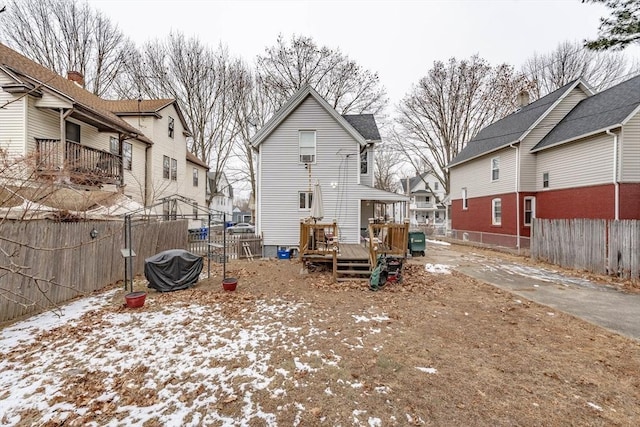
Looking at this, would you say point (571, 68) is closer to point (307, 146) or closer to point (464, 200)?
point (464, 200)

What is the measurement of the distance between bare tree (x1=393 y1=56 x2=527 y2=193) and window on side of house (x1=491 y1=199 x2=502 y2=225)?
10076mm

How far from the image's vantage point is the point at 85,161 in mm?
12305

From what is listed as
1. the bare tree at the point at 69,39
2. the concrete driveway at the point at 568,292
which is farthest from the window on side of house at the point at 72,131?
the concrete driveway at the point at 568,292

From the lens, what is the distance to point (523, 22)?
52.3 ft

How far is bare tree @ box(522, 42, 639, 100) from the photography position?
925 inches

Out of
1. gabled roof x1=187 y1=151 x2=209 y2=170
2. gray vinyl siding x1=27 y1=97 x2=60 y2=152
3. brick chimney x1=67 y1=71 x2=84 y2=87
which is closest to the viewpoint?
gray vinyl siding x1=27 y1=97 x2=60 y2=152

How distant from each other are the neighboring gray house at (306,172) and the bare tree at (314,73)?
1204 cm

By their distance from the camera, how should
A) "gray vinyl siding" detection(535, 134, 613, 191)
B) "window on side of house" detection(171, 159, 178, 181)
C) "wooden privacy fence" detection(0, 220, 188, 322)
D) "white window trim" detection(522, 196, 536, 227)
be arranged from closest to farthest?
1. "wooden privacy fence" detection(0, 220, 188, 322)
2. "gray vinyl siding" detection(535, 134, 613, 191)
3. "white window trim" detection(522, 196, 536, 227)
4. "window on side of house" detection(171, 159, 178, 181)

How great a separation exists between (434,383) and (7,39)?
32350mm

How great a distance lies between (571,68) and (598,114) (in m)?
16.8

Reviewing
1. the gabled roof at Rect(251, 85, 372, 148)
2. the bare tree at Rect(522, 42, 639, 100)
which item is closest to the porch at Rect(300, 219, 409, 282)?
the gabled roof at Rect(251, 85, 372, 148)

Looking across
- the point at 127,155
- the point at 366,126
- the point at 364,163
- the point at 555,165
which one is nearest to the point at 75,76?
the point at 127,155

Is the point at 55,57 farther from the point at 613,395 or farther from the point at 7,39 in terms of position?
the point at 613,395

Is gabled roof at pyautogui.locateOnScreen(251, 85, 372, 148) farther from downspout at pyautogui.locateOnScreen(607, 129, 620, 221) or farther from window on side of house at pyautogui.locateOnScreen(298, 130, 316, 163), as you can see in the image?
downspout at pyautogui.locateOnScreen(607, 129, 620, 221)
